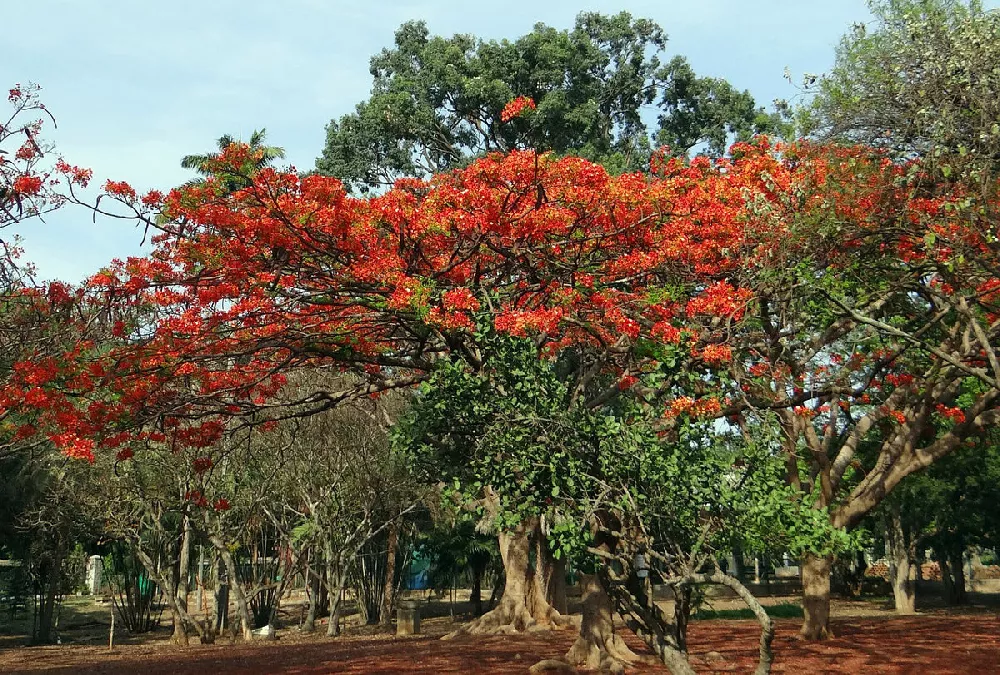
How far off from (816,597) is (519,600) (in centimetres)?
782

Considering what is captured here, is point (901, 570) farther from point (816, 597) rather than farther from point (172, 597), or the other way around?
point (172, 597)

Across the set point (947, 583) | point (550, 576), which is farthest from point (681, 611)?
point (947, 583)

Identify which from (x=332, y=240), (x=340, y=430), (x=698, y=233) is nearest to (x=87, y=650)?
(x=340, y=430)

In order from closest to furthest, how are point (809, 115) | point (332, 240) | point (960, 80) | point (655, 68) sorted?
1. point (960, 80)
2. point (332, 240)
3. point (809, 115)
4. point (655, 68)

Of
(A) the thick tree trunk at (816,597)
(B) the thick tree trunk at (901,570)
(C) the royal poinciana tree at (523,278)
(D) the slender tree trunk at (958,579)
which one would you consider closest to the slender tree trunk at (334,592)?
(C) the royal poinciana tree at (523,278)

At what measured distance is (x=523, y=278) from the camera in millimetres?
14625

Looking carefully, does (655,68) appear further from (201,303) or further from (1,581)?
(1,581)

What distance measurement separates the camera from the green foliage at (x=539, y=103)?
27281 millimetres

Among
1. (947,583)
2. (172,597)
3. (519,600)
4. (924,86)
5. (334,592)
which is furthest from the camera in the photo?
(947,583)

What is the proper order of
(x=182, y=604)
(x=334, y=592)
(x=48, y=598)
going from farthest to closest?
(x=48, y=598) < (x=334, y=592) < (x=182, y=604)

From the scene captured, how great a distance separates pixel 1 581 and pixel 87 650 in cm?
1530

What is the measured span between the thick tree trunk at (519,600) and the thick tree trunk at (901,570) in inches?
512

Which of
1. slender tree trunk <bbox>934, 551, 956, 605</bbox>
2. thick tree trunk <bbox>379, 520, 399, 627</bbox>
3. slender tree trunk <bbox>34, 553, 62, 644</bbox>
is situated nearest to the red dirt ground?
slender tree trunk <bbox>34, 553, 62, 644</bbox>

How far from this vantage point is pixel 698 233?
15180 millimetres
